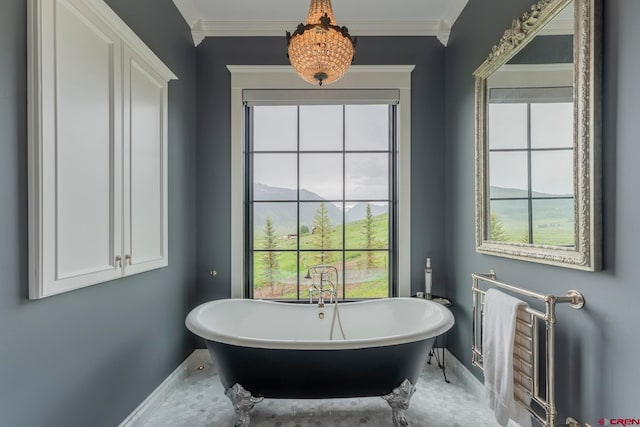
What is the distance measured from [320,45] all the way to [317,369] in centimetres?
162

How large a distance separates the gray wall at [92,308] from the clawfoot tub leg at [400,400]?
139 cm

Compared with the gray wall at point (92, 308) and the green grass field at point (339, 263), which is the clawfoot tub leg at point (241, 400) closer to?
the gray wall at point (92, 308)

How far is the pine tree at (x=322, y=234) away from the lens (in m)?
2.67

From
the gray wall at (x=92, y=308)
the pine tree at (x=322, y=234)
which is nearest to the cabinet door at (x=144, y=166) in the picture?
the gray wall at (x=92, y=308)

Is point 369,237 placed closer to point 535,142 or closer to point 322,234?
point 322,234

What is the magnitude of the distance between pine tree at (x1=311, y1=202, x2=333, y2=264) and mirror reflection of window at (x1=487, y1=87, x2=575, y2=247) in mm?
1213

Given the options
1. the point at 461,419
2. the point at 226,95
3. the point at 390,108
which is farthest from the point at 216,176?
the point at 461,419

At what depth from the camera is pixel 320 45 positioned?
1.60 m

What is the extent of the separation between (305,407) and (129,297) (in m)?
1.19

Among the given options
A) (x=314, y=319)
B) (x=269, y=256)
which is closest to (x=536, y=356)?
(x=314, y=319)

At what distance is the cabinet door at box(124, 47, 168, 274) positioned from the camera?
166 cm

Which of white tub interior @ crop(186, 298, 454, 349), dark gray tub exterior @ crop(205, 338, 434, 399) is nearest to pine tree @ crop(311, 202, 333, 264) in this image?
white tub interior @ crop(186, 298, 454, 349)

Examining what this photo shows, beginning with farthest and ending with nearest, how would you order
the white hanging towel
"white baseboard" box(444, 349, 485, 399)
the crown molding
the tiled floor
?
1. the crown molding
2. "white baseboard" box(444, 349, 485, 399)
3. the tiled floor
4. the white hanging towel

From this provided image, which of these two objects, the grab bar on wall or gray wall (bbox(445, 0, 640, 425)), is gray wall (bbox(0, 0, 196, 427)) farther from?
gray wall (bbox(445, 0, 640, 425))
